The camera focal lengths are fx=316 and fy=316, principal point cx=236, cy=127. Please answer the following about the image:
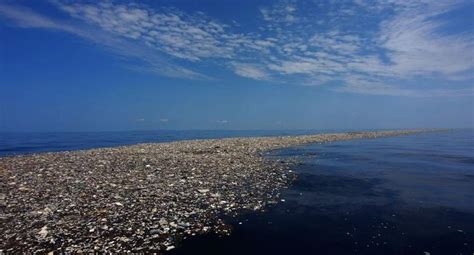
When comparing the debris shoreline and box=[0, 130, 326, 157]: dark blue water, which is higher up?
the debris shoreline

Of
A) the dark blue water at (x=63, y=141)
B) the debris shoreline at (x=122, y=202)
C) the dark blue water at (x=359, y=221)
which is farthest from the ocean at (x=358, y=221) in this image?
the dark blue water at (x=63, y=141)

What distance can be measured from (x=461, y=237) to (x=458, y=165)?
19.1 metres

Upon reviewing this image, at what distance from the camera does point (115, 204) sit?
1250 cm

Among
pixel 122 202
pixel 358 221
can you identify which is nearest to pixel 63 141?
pixel 122 202

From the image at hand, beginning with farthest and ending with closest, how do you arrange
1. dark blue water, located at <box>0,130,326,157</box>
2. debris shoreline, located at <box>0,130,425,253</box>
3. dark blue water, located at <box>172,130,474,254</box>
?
dark blue water, located at <box>0,130,326,157</box> → debris shoreline, located at <box>0,130,425,253</box> → dark blue water, located at <box>172,130,474,254</box>

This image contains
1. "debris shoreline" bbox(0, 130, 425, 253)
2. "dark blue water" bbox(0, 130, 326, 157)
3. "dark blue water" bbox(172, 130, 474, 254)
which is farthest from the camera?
"dark blue water" bbox(0, 130, 326, 157)

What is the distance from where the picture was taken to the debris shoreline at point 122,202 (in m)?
9.22

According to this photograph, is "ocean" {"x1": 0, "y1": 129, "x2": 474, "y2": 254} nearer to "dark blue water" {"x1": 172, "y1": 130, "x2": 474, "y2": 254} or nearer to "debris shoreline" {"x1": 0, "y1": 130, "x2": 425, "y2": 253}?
"dark blue water" {"x1": 172, "y1": 130, "x2": 474, "y2": 254}

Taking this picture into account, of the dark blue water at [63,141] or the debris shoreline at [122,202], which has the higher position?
the debris shoreline at [122,202]

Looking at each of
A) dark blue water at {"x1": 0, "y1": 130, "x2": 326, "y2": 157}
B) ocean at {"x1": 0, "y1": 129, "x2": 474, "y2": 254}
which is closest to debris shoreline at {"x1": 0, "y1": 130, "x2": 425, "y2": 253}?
ocean at {"x1": 0, "y1": 129, "x2": 474, "y2": 254}

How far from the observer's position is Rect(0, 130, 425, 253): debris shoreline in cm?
922

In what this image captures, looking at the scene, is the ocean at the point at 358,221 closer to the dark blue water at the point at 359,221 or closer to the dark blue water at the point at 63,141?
the dark blue water at the point at 359,221

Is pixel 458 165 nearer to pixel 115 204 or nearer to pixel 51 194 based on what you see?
pixel 115 204

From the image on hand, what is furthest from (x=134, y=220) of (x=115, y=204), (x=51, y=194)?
(x=51, y=194)
